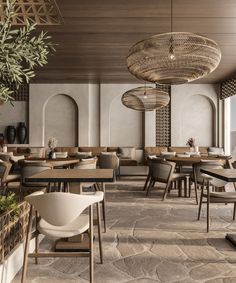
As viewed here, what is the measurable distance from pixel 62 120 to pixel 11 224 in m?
8.46

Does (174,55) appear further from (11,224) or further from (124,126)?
(124,126)

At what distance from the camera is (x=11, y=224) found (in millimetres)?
2748

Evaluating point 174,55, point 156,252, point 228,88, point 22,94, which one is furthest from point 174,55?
point 22,94

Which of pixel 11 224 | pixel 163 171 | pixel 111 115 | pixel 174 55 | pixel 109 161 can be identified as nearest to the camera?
pixel 11 224

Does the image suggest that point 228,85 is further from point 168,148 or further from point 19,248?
point 19,248

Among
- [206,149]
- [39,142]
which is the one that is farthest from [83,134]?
[206,149]

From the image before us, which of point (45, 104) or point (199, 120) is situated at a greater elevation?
point (45, 104)

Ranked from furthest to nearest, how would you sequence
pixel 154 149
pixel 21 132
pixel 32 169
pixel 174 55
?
1. pixel 21 132
2. pixel 154 149
3. pixel 32 169
4. pixel 174 55

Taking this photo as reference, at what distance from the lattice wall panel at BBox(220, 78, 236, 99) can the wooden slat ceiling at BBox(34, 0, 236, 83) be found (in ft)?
5.08

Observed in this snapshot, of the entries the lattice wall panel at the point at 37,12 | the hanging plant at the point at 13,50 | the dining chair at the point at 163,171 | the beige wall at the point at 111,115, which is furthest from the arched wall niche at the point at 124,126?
the hanging plant at the point at 13,50

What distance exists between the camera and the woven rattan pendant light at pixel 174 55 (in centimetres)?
348

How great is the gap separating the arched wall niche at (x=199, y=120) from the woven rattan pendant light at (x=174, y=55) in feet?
23.7

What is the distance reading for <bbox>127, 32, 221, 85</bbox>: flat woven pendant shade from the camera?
3479 mm

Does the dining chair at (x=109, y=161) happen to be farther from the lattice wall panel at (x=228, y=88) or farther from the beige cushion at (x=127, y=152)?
the lattice wall panel at (x=228, y=88)
